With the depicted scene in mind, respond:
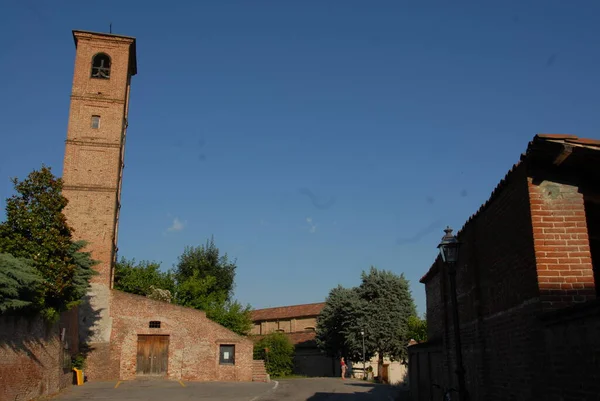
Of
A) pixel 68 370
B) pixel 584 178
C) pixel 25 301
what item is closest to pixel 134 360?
pixel 68 370

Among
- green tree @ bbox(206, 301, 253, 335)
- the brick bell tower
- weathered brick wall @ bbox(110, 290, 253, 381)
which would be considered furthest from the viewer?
green tree @ bbox(206, 301, 253, 335)

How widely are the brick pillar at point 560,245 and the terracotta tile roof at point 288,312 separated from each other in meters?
56.8

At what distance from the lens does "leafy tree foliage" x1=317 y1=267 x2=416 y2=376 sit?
44781mm

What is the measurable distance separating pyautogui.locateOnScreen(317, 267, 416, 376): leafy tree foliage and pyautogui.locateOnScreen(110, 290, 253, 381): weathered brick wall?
13347 millimetres

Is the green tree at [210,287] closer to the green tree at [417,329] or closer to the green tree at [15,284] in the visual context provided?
the green tree at [417,329]

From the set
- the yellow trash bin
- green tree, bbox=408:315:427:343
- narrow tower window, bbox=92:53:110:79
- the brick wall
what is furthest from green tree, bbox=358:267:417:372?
the brick wall

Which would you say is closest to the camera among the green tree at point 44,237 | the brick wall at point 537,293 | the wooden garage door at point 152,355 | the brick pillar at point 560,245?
the brick wall at point 537,293

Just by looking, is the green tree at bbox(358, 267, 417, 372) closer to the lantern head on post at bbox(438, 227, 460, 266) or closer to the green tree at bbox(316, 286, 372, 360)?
the green tree at bbox(316, 286, 372, 360)

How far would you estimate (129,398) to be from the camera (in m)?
21.0

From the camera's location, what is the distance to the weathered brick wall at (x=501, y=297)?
7223 mm

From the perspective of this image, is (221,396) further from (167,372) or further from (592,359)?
(592,359)

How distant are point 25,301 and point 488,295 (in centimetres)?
1347

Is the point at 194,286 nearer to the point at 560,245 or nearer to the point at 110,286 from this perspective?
the point at 110,286

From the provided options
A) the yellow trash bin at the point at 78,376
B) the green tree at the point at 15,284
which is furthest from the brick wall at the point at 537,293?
the yellow trash bin at the point at 78,376
